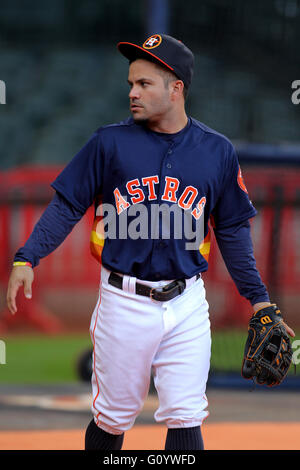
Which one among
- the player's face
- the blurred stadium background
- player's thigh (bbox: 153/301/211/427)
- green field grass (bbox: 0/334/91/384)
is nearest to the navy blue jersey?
the player's face

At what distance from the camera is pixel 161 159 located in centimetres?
315

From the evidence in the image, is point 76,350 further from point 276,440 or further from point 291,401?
point 276,440

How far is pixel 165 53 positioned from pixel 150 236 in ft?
2.20

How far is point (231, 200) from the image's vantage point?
3311 mm

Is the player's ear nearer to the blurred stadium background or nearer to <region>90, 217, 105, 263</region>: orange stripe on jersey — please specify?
<region>90, 217, 105, 263</region>: orange stripe on jersey

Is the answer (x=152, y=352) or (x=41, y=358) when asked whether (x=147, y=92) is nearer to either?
(x=152, y=352)

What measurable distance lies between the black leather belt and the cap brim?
79 cm

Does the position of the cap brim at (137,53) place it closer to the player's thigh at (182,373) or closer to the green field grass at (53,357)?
the player's thigh at (182,373)

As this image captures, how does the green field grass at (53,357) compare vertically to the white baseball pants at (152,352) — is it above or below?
below

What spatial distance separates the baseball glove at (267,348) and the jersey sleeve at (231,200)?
0.37 meters

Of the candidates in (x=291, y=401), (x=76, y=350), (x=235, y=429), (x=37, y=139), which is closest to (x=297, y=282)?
(x=76, y=350)

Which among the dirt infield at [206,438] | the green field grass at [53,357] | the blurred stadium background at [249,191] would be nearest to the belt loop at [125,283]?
the dirt infield at [206,438]

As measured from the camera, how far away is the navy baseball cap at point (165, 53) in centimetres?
312

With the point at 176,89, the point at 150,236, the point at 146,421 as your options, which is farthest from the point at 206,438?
the point at 176,89
